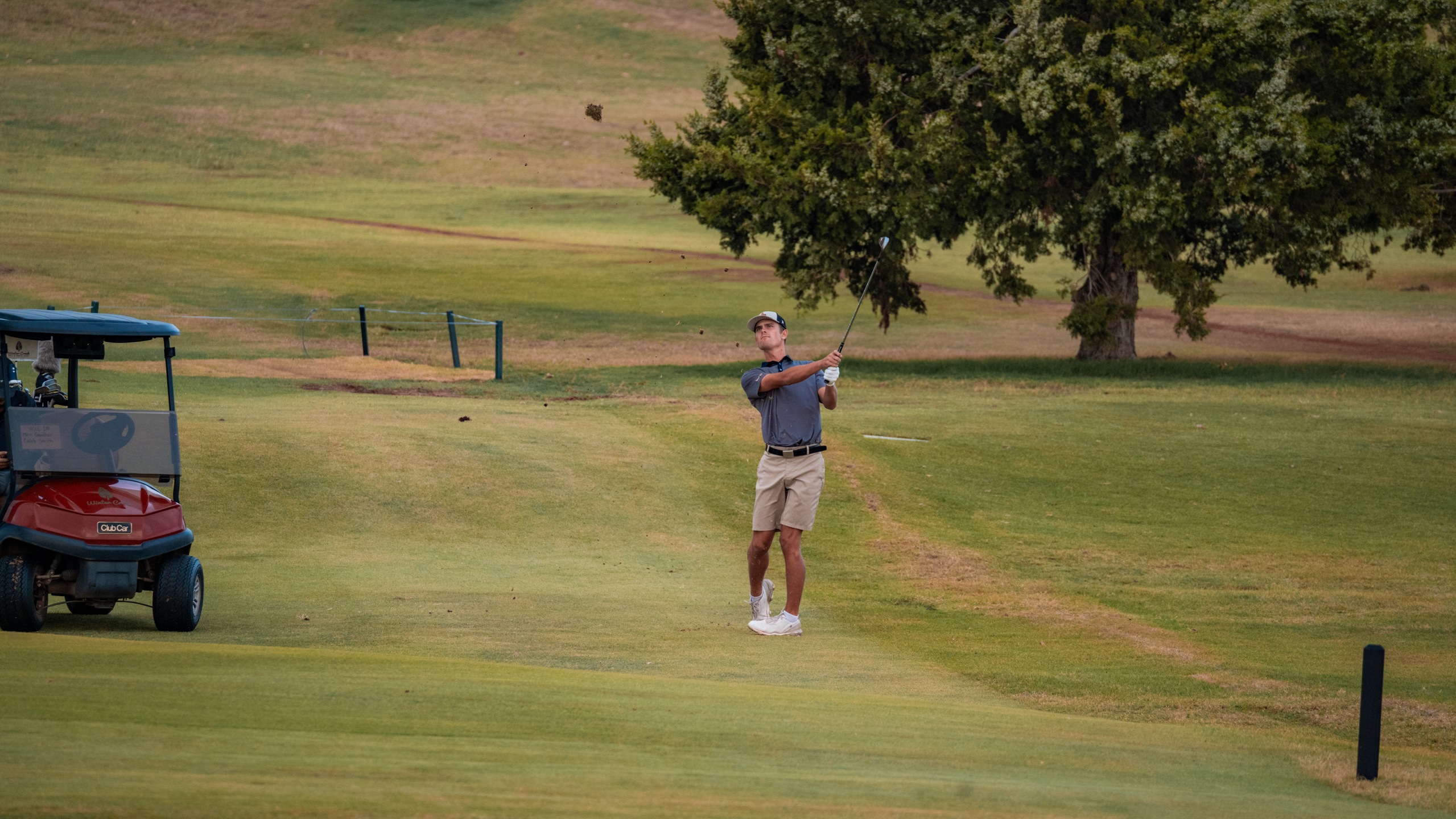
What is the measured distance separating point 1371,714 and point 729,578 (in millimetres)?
7605

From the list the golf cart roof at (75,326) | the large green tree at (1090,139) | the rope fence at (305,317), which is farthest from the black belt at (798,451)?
the rope fence at (305,317)

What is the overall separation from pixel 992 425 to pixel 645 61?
91635 mm

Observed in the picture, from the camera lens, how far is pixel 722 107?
1545 inches

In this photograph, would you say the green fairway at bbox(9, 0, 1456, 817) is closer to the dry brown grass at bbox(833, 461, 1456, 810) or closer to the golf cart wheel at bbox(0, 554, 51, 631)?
the dry brown grass at bbox(833, 461, 1456, 810)

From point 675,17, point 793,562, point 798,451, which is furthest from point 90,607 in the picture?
point 675,17

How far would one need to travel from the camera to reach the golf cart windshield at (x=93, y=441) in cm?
1095

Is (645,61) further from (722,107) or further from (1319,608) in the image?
(1319,608)

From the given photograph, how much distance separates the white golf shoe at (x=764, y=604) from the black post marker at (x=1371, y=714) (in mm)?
4803

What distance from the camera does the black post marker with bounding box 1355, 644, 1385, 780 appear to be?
315 inches

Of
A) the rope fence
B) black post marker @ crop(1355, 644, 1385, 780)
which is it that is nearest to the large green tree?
the rope fence

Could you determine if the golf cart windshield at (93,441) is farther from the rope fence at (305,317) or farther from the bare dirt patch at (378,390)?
the rope fence at (305,317)

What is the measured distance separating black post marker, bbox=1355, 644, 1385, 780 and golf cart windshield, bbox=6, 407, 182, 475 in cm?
787

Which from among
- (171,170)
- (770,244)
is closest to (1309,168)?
(770,244)

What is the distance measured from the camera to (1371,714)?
26.3ft
